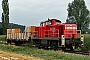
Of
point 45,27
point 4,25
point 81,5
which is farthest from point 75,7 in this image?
point 45,27

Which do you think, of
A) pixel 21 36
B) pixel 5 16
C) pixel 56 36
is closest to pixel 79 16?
pixel 5 16

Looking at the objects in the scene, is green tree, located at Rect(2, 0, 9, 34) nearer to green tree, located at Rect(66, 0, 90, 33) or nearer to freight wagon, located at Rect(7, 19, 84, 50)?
green tree, located at Rect(66, 0, 90, 33)

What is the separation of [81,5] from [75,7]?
95.9 inches

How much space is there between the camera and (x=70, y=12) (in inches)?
3307

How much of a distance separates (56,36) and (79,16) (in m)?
57.8

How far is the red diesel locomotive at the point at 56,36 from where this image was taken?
23.8 m

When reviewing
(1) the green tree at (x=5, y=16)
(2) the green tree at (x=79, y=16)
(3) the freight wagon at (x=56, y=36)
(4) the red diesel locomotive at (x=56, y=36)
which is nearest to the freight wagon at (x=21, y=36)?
(3) the freight wagon at (x=56, y=36)

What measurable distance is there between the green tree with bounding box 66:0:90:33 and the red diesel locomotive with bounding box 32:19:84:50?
178 ft

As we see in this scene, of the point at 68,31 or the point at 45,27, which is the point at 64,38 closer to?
the point at 68,31

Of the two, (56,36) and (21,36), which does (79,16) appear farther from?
(56,36)

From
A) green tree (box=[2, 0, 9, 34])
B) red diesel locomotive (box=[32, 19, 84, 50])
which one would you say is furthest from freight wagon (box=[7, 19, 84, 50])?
green tree (box=[2, 0, 9, 34])

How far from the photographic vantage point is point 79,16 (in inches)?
3231

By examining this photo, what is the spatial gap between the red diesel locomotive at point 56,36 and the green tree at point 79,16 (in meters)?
54.1

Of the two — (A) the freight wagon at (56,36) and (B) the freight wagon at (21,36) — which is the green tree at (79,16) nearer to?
(B) the freight wagon at (21,36)
